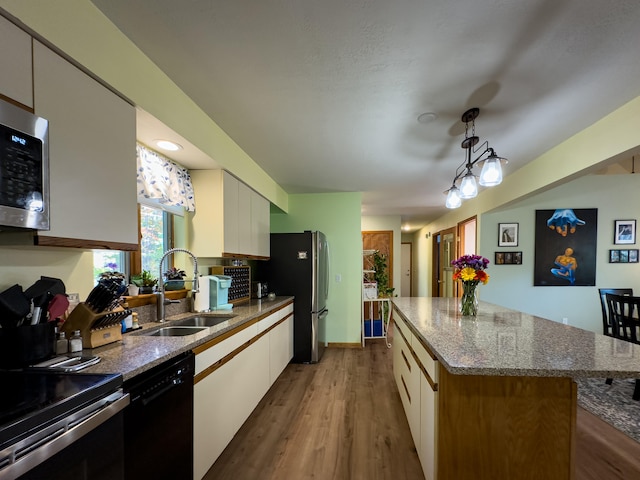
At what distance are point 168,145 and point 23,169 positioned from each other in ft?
3.53

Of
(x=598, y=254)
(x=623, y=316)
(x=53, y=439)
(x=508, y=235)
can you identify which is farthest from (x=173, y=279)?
(x=598, y=254)

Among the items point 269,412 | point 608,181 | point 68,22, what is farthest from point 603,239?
point 68,22

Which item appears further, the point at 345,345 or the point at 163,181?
the point at 345,345

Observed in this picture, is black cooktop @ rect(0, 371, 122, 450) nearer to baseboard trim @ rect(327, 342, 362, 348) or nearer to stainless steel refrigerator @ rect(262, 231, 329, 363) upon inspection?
stainless steel refrigerator @ rect(262, 231, 329, 363)

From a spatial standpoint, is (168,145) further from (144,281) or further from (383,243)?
(383,243)

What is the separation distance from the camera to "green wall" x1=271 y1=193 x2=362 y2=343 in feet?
14.2

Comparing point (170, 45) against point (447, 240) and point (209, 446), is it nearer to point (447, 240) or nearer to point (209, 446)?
point (209, 446)

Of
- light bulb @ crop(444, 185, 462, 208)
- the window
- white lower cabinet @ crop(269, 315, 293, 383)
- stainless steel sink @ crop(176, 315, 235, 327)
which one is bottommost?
white lower cabinet @ crop(269, 315, 293, 383)

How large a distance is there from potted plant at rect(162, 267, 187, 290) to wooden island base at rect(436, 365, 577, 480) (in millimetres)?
1976

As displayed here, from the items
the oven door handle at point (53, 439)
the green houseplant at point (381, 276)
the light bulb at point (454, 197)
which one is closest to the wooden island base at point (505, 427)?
the oven door handle at point (53, 439)

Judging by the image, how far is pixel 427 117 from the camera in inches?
82.3

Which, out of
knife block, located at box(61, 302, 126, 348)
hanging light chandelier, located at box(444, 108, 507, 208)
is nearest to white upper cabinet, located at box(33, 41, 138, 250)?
knife block, located at box(61, 302, 126, 348)

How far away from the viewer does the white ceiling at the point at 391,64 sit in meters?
1.23

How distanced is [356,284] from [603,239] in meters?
3.56
